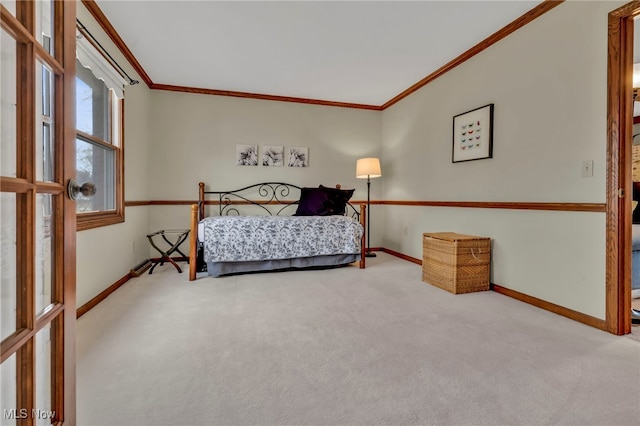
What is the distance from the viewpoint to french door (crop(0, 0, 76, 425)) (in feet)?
2.01

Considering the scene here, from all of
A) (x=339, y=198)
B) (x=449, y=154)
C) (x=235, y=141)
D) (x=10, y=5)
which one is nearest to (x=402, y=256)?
(x=339, y=198)

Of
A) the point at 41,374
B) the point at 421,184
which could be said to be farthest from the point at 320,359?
the point at 421,184

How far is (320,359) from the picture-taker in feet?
4.94

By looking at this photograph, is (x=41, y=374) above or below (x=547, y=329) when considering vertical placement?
above

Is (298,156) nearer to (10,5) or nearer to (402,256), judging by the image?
(402,256)

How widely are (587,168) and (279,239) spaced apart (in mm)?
2549

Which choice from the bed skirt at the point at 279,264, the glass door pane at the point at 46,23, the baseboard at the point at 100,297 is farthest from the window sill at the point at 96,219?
the glass door pane at the point at 46,23

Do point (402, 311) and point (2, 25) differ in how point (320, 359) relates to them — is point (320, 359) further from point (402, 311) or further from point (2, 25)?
point (2, 25)

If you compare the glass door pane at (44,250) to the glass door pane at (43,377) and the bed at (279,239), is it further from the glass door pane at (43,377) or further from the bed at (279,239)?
the bed at (279,239)

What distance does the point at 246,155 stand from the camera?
418cm

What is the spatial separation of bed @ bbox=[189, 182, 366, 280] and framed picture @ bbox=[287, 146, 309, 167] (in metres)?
0.58

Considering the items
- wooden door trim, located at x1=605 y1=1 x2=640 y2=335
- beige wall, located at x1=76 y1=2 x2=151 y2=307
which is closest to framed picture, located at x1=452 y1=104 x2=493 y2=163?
wooden door trim, located at x1=605 y1=1 x2=640 y2=335

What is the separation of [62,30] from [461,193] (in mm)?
3173

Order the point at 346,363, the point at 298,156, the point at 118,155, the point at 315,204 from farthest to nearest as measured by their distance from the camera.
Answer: the point at 298,156
the point at 315,204
the point at 118,155
the point at 346,363
